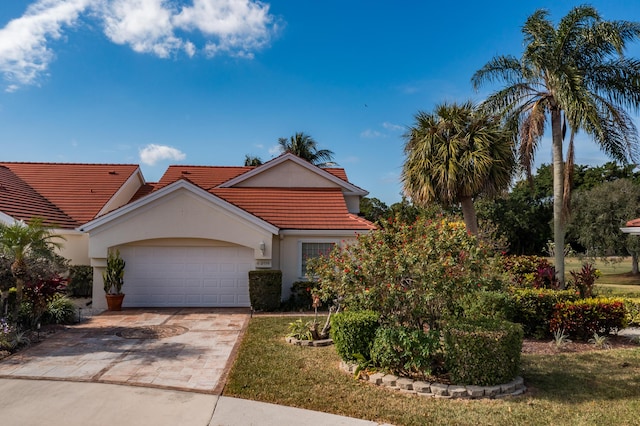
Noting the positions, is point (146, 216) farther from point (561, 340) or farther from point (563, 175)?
point (563, 175)

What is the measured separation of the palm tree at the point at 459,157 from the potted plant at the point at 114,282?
11.0 meters

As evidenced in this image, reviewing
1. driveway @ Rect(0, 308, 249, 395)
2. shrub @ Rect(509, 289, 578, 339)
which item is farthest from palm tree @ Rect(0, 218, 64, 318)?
shrub @ Rect(509, 289, 578, 339)

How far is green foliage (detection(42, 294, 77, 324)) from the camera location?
1220cm

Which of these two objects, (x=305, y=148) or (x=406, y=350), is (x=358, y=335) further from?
(x=305, y=148)

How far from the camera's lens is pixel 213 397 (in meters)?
6.67

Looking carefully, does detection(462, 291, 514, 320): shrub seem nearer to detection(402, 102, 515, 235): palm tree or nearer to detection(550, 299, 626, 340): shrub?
detection(550, 299, 626, 340): shrub

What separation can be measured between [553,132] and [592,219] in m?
22.9

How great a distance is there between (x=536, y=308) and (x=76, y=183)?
20.7 meters

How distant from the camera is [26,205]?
717 inches

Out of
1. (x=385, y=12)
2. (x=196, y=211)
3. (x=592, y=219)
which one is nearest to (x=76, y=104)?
(x=196, y=211)

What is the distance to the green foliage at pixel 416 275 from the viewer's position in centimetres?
736

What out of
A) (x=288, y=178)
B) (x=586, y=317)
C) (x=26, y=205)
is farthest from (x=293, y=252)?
(x=26, y=205)

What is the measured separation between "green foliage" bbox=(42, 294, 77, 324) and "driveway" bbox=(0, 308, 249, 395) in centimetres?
45

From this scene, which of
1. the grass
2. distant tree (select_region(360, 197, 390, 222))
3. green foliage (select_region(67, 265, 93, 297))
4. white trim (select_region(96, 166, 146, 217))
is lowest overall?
the grass
